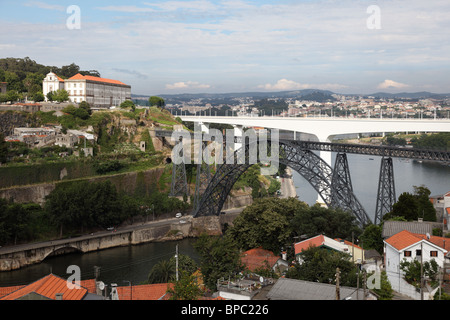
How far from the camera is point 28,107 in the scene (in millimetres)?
31250

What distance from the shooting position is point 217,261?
12.5 metres

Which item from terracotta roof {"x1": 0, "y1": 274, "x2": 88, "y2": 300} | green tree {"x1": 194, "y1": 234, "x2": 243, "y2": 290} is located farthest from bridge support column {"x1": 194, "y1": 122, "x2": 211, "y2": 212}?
terracotta roof {"x1": 0, "y1": 274, "x2": 88, "y2": 300}

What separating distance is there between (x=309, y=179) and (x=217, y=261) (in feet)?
28.0

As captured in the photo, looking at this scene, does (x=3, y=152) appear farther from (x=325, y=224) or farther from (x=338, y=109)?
(x=338, y=109)

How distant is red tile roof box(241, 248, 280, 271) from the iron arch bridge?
3.82m

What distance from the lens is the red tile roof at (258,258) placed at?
13.9 metres

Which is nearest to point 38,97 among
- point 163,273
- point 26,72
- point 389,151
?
point 26,72

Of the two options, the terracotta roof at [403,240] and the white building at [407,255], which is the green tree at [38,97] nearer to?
the terracotta roof at [403,240]

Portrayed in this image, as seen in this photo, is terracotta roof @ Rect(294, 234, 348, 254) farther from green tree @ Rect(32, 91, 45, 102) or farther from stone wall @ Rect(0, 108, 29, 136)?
green tree @ Rect(32, 91, 45, 102)

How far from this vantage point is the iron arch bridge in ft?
62.0

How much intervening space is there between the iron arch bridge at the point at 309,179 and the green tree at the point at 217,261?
6787 millimetres
